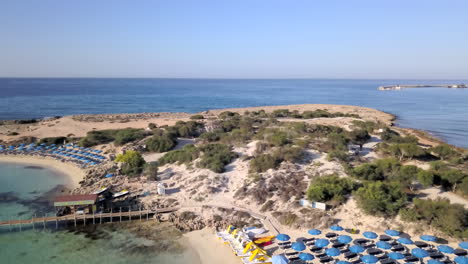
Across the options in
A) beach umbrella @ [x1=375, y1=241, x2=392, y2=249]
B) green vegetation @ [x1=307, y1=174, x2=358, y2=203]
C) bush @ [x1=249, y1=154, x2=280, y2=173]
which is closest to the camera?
beach umbrella @ [x1=375, y1=241, x2=392, y2=249]

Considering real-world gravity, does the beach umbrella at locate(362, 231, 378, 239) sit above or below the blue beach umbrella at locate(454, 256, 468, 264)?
below

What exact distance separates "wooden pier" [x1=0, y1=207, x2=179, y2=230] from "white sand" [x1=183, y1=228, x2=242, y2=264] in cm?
465

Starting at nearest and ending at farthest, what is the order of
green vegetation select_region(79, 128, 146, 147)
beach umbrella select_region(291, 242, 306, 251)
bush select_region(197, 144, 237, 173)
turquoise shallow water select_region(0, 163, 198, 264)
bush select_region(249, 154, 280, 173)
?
beach umbrella select_region(291, 242, 306, 251)
turquoise shallow water select_region(0, 163, 198, 264)
bush select_region(249, 154, 280, 173)
bush select_region(197, 144, 237, 173)
green vegetation select_region(79, 128, 146, 147)

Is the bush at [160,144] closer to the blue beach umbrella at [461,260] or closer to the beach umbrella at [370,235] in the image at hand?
the beach umbrella at [370,235]

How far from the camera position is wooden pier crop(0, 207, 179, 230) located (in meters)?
24.4

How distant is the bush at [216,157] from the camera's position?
32500mm


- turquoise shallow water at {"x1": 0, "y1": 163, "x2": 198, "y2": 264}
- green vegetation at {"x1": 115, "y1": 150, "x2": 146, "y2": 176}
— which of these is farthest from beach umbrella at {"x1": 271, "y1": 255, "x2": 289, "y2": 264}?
green vegetation at {"x1": 115, "y1": 150, "x2": 146, "y2": 176}

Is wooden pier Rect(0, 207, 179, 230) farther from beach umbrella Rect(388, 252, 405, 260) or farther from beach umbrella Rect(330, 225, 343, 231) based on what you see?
beach umbrella Rect(388, 252, 405, 260)

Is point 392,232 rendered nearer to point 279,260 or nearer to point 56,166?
point 279,260

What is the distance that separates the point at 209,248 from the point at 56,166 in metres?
28.5

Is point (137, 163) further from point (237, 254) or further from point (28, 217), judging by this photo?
point (237, 254)

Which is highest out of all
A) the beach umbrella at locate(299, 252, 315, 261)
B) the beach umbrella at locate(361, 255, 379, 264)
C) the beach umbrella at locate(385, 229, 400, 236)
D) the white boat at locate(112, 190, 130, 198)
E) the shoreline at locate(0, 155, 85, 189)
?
the beach umbrella at locate(385, 229, 400, 236)

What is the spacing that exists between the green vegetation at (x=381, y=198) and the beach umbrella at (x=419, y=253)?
15.9 ft

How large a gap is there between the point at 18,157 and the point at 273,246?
41131 mm
